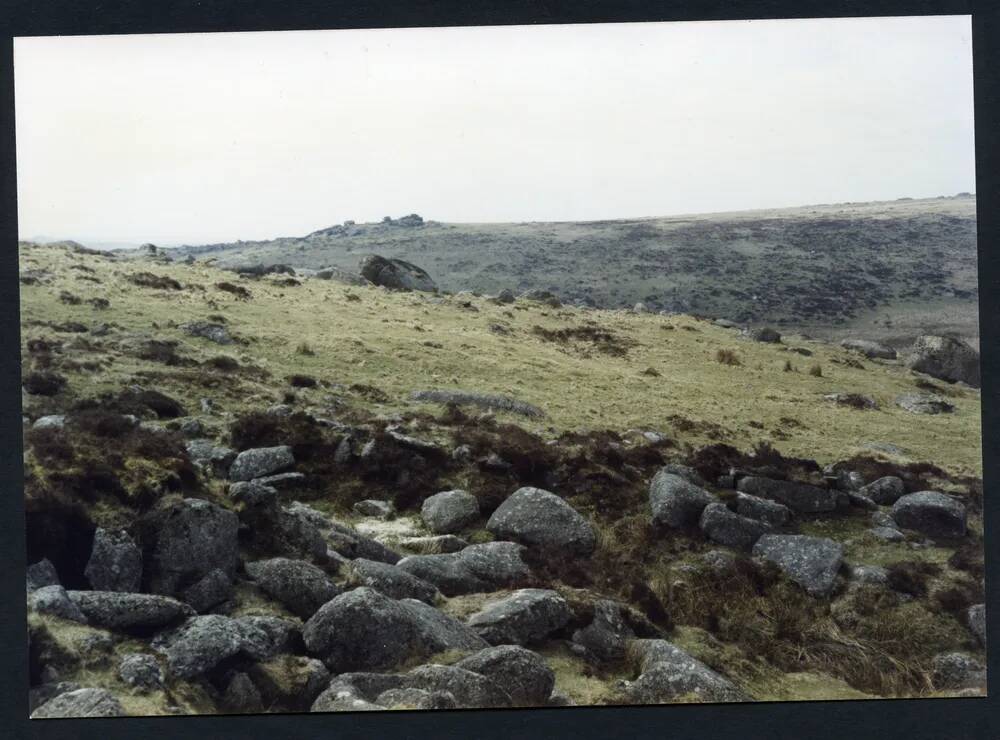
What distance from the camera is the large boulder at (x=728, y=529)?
44.8ft

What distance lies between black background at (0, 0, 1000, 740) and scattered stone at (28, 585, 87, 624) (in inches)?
15.7

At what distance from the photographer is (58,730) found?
11.7 metres

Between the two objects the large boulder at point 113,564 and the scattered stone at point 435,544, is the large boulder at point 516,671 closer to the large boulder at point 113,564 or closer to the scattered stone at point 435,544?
the scattered stone at point 435,544

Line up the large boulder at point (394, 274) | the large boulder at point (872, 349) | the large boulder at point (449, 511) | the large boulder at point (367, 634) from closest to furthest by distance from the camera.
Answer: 1. the large boulder at point (367, 634)
2. the large boulder at point (449, 511)
3. the large boulder at point (872, 349)
4. the large boulder at point (394, 274)

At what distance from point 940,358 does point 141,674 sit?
Result: 15621 mm

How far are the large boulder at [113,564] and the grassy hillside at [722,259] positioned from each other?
298 inches

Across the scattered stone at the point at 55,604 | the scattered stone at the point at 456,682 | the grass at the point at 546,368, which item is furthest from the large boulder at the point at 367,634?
the grass at the point at 546,368

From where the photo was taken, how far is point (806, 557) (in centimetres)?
1335

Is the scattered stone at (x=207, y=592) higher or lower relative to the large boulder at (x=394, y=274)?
lower

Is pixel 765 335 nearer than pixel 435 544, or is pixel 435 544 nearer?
pixel 435 544

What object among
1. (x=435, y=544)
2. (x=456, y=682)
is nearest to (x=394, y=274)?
(x=435, y=544)

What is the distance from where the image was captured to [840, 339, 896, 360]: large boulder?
19078mm

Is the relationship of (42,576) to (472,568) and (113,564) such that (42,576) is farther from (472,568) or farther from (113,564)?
(472,568)

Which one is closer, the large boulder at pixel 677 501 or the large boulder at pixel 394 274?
the large boulder at pixel 677 501
